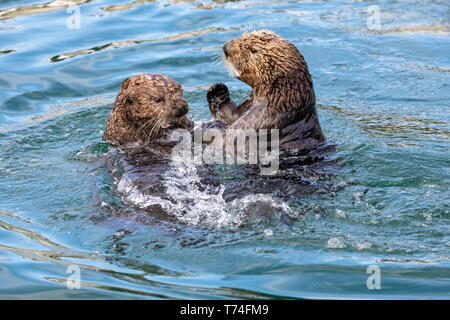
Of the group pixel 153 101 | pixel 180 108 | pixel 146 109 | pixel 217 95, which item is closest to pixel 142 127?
pixel 146 109

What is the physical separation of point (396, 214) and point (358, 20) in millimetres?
6583

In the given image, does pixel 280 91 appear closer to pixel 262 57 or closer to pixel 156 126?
pixel 262 57

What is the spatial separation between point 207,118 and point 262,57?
6.79 ft

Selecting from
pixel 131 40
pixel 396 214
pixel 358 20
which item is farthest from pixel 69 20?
pixel 396 214

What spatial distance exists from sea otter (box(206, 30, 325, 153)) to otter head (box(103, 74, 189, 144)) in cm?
62

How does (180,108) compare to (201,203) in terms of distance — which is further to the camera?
(180,108)

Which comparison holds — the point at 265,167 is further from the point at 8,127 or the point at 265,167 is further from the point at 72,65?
the point at 72,65

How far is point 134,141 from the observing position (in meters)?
6.59

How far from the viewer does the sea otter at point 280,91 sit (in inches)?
239

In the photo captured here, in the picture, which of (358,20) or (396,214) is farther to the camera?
(358,20)

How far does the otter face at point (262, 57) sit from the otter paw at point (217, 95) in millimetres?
315

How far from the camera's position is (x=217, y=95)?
6777 millimetres

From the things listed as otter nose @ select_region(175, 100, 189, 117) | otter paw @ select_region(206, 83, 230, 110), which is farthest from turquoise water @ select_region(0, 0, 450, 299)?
otter paw @ select_region(206, 83, 230, 110)
